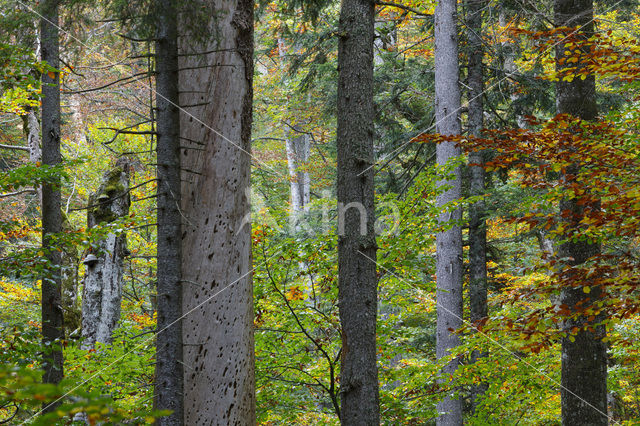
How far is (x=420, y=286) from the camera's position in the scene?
6.27 m

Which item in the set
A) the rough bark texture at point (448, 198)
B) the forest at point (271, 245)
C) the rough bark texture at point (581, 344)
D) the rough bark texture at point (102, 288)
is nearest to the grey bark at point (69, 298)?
the forest at point (271, 245)

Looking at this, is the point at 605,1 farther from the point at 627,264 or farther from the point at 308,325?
the point at 308,325

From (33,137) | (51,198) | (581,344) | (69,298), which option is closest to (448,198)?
(581,344)

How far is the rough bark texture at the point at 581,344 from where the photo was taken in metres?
5.44

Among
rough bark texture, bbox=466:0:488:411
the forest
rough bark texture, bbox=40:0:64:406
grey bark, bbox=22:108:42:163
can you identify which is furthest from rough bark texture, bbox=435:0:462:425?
grey bark, bbox=22:108:42:163

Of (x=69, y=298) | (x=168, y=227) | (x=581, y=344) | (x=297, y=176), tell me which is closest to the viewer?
(x=168, y=227)

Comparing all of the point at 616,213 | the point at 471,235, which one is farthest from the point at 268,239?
the point at 471,235

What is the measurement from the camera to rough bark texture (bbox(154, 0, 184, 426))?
338cm

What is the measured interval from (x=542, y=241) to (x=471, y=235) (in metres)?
5.27

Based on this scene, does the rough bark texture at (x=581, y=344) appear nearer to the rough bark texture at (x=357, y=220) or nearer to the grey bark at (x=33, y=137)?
the rough bark texture at (x=357, y=220)

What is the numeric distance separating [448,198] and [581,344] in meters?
3.45

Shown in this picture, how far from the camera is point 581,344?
18.2 ft

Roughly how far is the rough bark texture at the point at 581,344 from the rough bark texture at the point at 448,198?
2.47 meters

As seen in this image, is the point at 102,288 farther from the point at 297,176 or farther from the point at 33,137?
the point at 297,176
